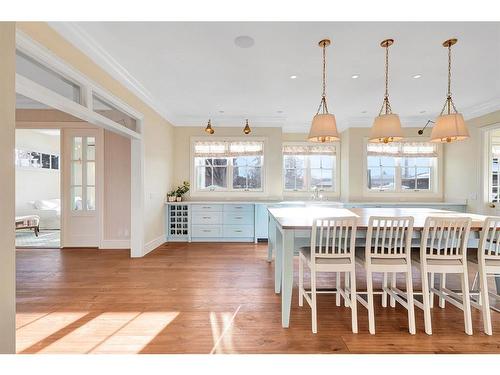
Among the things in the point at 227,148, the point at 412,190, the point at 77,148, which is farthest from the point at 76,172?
the point at 412,190

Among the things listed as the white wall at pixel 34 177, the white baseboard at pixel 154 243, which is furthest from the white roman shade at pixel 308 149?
the white wall at pixel 34 177

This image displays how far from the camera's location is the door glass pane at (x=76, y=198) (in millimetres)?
4742

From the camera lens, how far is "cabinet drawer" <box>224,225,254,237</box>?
540 cm

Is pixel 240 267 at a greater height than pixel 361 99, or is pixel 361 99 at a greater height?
pixel 361 99

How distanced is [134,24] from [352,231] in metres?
2.74

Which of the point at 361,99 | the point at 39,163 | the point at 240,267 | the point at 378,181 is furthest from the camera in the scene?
the point at 39,163

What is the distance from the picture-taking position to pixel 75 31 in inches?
96.6

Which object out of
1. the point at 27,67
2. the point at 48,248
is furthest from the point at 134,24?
the point at 48,248

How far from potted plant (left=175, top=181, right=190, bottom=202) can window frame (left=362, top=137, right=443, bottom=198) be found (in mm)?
4028

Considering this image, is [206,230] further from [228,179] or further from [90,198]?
[90,198]

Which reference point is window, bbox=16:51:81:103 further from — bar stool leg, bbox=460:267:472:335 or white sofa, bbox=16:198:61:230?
white sofa, bbox=16:198:61:230

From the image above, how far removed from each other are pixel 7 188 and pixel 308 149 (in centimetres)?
588
